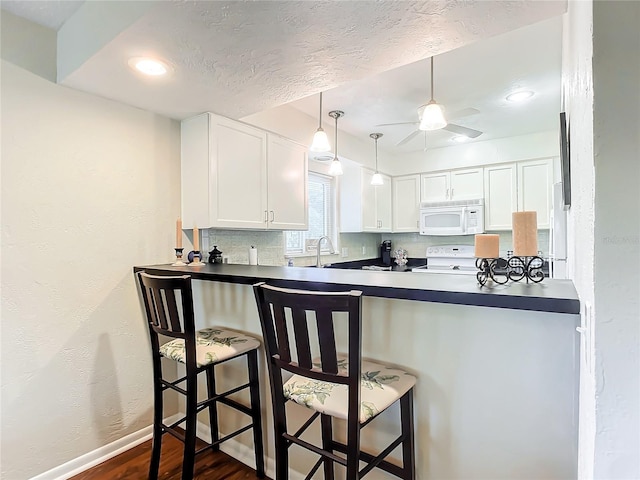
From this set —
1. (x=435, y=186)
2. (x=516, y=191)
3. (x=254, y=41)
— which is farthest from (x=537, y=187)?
(x=254, y=41)

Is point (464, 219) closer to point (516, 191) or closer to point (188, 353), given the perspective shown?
point (516, 191)

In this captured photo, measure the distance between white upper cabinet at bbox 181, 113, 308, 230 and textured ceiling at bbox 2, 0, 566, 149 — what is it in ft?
0.67

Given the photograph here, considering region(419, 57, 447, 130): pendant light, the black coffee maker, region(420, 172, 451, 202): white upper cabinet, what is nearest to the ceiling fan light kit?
region(419, 57, 447, 130): pendant light

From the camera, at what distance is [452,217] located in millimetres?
4398

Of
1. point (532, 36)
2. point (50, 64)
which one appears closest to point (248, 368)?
point (50, 64)

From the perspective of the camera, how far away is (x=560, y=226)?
2.17 m

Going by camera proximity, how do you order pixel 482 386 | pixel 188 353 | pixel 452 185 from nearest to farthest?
pixel 482 386, pixel 188 353, pixel 452 185

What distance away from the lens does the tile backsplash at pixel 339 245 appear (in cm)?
285

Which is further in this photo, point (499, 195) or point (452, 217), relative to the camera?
point (452, 217)

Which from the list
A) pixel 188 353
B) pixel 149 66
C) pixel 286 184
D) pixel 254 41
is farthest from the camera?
pixel 286 184

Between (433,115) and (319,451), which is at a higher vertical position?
(433,115)

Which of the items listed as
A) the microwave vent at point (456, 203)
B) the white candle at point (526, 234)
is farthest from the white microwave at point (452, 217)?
the white candle at point (526, 234)

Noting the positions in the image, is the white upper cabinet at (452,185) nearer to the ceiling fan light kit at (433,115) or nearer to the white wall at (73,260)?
the ceiling fan light kit at (433,115)

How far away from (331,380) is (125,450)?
1813 millimetres
